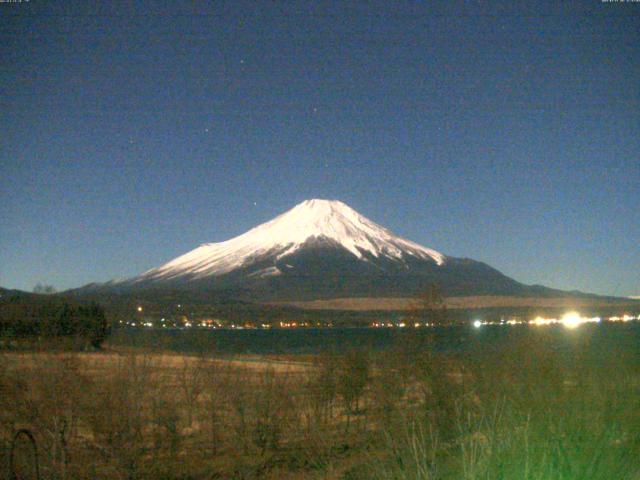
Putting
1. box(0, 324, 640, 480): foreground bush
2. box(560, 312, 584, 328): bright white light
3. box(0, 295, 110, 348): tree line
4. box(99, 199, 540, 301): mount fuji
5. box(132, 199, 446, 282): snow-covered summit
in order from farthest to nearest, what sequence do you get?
box(132, 199, 446, 282): snow-covered summit < box(99, 199, 540, 301): mount fuji < box(560, 312, 584, 328): bright white light < box(0, 295, 110, 348): tree line < box(0, 324, 640, 480): foreground bush

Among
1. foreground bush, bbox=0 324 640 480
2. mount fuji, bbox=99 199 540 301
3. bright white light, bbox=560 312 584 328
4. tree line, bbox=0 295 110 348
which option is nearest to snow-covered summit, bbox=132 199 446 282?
mount fuji, bbox=99 199 540 301

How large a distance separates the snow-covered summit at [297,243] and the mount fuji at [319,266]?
19 cm

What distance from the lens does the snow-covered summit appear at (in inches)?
5886

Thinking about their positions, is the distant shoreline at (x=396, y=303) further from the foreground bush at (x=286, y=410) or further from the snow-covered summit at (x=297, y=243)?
the foreground bush at (x=286, y=410)

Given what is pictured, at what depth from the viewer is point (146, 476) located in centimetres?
992

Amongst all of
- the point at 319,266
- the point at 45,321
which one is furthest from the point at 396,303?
the point at 45,321

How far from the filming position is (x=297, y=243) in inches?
6334

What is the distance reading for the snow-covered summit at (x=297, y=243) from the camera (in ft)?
490

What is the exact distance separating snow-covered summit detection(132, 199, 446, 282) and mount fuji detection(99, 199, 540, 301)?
19 cm

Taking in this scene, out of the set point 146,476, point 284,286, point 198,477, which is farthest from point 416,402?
point 284,286

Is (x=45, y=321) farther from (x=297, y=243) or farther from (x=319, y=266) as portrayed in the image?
(x=297, y=243)

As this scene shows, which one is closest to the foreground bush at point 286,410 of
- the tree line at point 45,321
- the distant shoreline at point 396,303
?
the tree line at point 45,321

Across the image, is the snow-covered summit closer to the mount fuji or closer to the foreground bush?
the mount fuji

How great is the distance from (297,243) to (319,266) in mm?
16721
